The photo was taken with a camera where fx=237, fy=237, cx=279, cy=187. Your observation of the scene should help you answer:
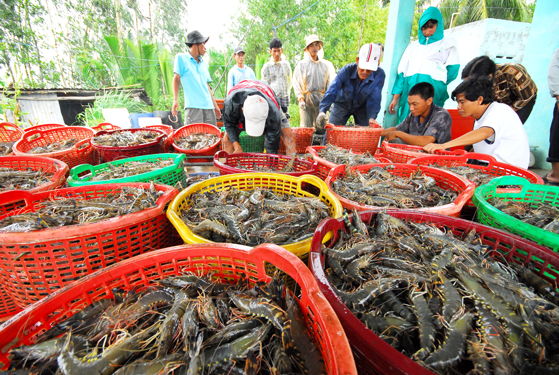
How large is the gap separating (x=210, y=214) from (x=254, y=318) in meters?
1.18

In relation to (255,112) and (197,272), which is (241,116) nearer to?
(255,112)

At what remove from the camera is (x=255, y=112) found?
3.51m

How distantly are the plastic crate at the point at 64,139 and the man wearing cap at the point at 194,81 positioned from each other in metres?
2.10

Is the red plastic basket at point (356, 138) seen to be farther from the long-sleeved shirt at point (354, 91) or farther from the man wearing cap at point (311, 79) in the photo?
the man wearing cap at point (311, 79)

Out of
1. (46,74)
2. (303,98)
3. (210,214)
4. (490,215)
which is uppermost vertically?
(46,74)

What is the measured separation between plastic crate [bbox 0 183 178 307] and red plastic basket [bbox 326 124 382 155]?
11.7ft

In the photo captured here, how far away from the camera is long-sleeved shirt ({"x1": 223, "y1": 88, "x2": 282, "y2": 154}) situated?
12.6 ft

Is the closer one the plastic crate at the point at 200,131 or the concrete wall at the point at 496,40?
the plastic crate at the point at 200,131

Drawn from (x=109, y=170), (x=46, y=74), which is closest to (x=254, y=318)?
(x=109, y=170)

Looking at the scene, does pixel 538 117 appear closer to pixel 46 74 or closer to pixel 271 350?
pixel 271 350

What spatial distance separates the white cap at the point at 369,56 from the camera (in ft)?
16.2

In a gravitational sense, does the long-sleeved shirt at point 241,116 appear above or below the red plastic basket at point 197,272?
above

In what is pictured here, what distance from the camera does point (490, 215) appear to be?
1.78m

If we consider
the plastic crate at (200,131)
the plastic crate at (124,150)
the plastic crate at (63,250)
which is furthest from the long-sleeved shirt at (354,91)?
the plastic crate at (63,250)
